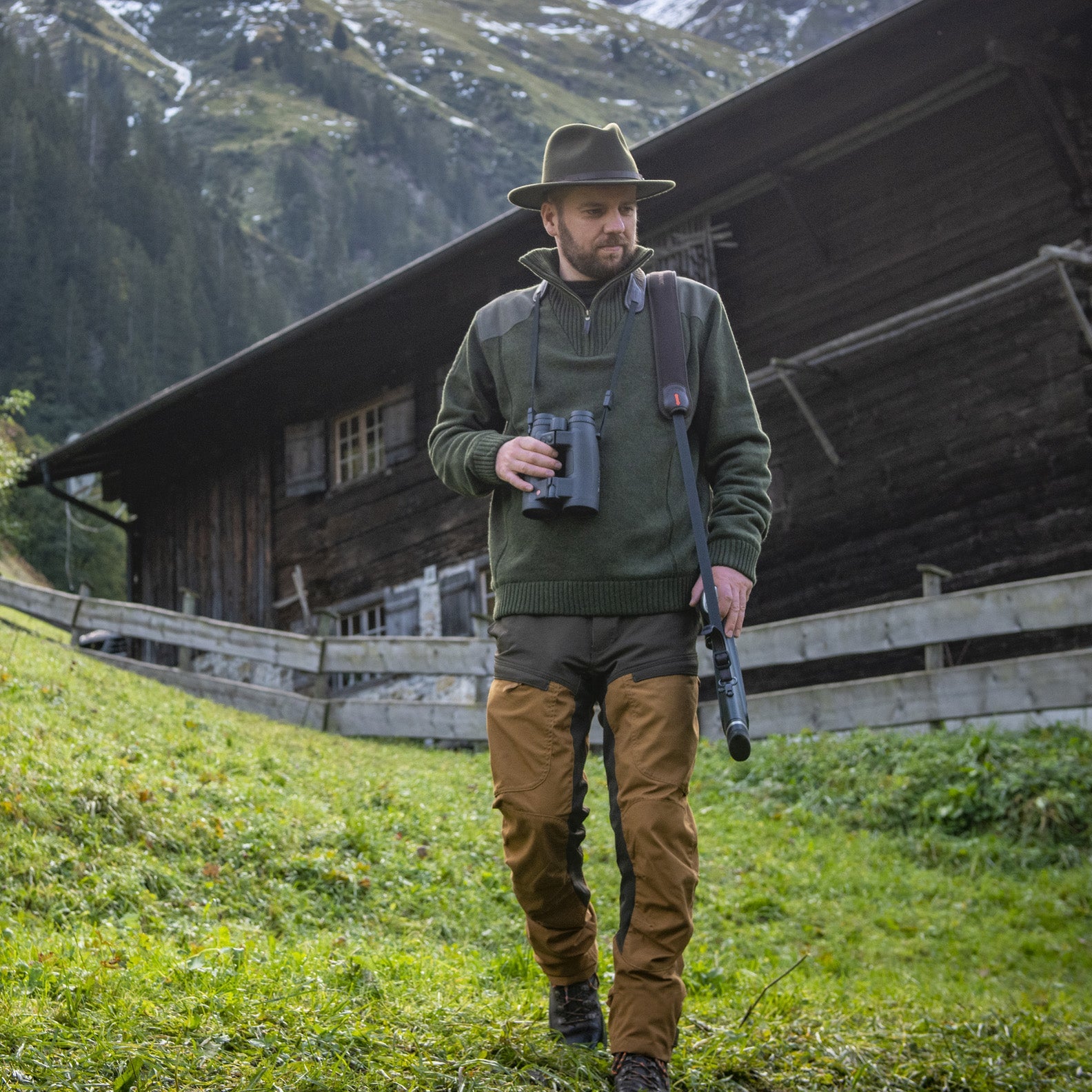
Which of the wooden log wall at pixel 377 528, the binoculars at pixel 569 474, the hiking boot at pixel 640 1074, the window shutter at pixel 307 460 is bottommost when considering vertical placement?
the hiking boot at pixel 640 1074

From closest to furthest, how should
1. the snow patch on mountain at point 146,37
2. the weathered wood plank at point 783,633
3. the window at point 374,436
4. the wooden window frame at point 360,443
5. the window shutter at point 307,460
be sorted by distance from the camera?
the weathered wood plank at point 783,633 < the window at point 374,436 < the wooden window frame at point 360,443 < the window shutter at point 307,460 < the snow patch on mountain at point 146,37

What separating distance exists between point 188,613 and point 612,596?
1532 centimetres

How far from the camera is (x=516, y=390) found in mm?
3652

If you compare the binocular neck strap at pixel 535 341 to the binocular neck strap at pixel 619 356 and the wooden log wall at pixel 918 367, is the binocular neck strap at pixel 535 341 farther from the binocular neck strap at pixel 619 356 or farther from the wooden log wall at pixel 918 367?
the wooden log wall at pixel 918 367

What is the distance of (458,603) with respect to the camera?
15.4 metres

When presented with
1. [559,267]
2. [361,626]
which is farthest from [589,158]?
[361,626]

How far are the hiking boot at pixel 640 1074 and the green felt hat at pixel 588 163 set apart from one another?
90.6 inches

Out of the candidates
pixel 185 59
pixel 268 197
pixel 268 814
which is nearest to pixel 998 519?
pixel 268 814

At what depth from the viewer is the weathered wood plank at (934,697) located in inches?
315

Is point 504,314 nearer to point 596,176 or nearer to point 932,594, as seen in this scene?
point 596,176

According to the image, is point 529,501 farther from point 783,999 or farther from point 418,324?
point 418,324

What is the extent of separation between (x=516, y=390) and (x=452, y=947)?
7.59 ft

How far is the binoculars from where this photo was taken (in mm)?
3363

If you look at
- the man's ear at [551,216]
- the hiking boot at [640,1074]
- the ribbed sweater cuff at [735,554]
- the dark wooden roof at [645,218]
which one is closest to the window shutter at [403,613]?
the dark wooden roof at [645,218]
